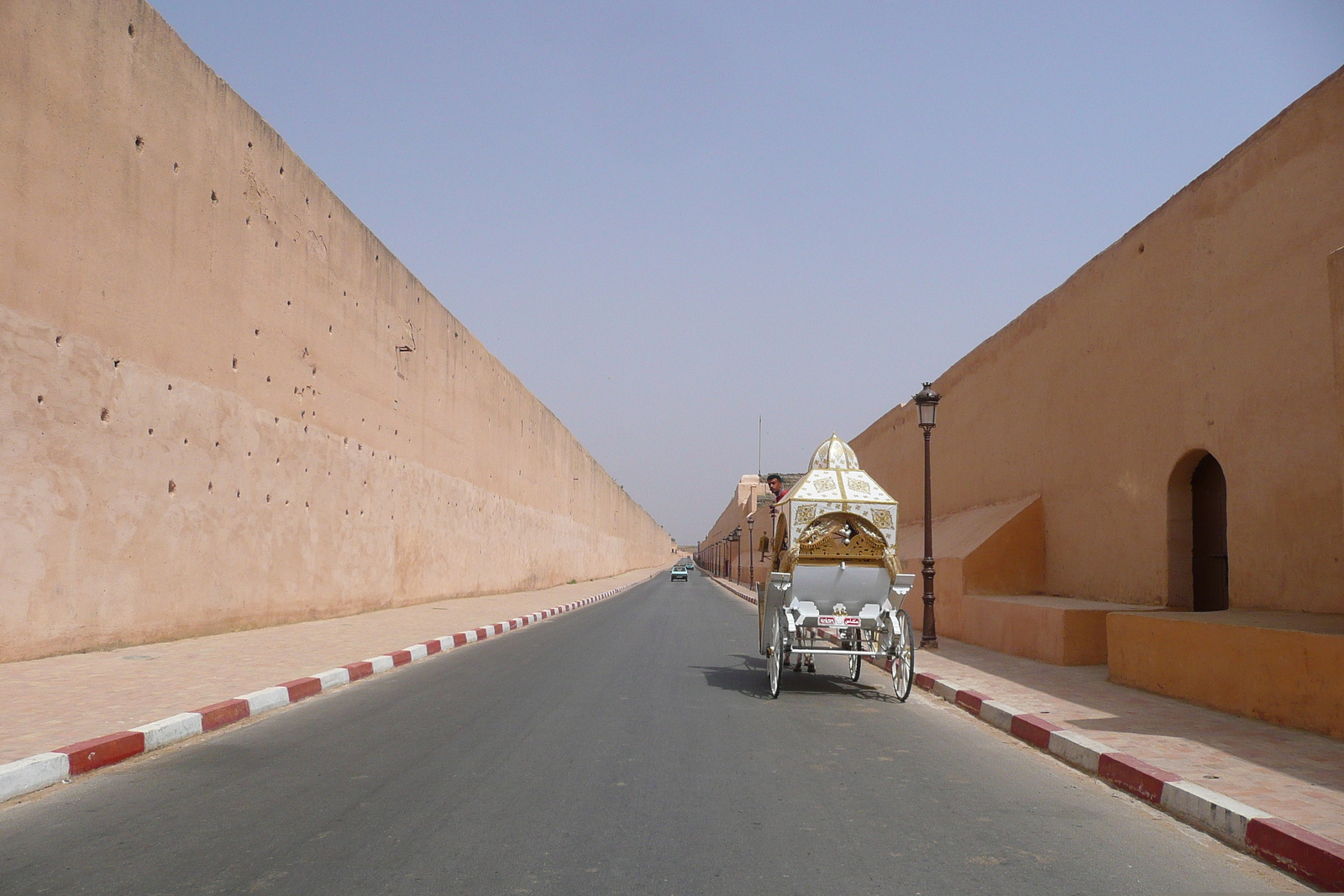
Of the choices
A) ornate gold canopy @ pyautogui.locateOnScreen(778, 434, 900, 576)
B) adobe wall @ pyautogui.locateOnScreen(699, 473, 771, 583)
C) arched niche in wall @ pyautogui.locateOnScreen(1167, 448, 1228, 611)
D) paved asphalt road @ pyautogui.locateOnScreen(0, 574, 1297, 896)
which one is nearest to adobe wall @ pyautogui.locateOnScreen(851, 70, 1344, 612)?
arched niche in wall @ pyautogui.locateOnScreen(1167, 448, 1228, 611)

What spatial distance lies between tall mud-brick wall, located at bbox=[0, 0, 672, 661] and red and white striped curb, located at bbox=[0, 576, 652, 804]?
299cm

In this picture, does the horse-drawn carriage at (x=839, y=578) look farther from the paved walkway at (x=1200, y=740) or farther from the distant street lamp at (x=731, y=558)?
the distant street lamp at (x=731, y=558)

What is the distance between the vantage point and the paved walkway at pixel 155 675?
675 centimetres

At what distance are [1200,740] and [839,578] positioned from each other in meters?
3.53

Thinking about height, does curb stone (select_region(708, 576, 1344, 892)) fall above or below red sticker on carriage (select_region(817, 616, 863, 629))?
below

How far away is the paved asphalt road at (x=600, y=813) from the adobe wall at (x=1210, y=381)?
3.58m

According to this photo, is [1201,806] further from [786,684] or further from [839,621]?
[786,684]

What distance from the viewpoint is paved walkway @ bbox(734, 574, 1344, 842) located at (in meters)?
5.11

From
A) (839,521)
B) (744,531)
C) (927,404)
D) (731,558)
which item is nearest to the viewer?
(839,521)

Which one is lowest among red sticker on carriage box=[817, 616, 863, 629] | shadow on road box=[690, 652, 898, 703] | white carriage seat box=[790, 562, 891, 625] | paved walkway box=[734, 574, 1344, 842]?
shadow on road box=[690, 652, 898, 703]

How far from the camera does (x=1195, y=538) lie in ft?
36.1

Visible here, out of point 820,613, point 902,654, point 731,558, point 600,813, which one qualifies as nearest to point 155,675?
point 600,813

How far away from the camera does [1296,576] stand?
28.3 ft

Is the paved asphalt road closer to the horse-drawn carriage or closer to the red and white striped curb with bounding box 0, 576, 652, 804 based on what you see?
the red and white striped curb with bounding box 0, 576, 652, 804
